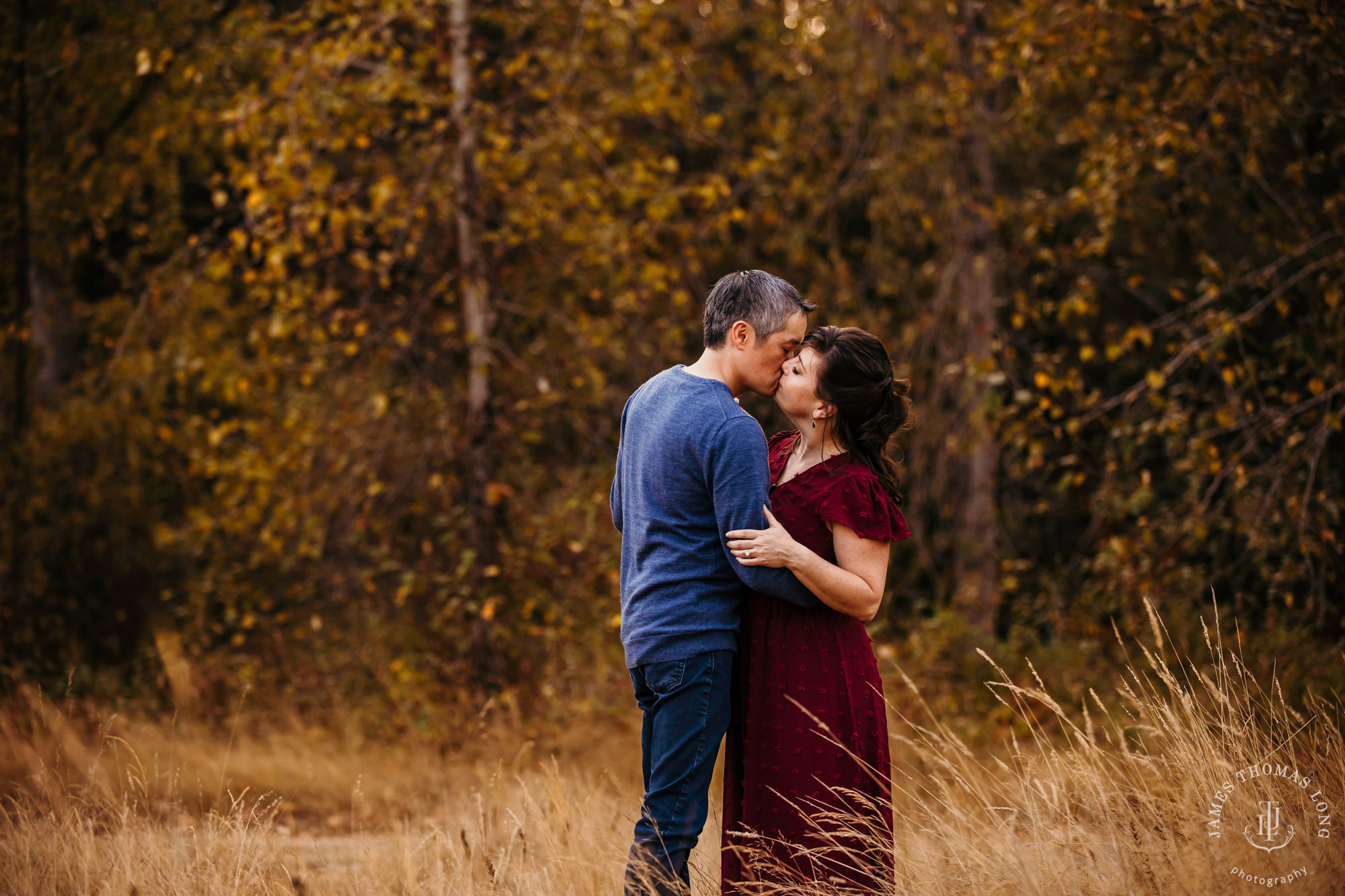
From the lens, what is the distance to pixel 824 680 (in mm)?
2395

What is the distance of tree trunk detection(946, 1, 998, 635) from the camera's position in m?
6.16

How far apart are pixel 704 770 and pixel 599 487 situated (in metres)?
2.93

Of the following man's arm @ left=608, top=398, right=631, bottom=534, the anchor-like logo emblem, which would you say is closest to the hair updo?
man's arm @ left=608, top=398, right=631, bottom=534

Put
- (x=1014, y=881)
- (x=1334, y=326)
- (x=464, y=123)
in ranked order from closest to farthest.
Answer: (x=1014, y=881) → (x=1334, y=326) → (x=464, y=123)

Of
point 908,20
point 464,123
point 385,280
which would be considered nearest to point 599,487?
point 385,280

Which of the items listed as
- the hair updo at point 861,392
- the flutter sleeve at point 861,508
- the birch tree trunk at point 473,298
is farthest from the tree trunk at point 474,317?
the flutter sleeve at point 861,508

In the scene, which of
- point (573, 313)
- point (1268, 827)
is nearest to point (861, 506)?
point (1268, 827)

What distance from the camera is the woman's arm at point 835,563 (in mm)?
2219

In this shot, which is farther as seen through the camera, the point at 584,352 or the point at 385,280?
the point at 584,352

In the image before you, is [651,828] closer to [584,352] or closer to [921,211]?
[584,352]

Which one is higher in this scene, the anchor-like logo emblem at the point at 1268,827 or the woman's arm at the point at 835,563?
the woman's arm at the point at 835,563

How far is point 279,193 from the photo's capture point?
4.50 meters

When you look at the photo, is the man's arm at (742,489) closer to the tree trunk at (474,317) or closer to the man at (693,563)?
the man at (693,563)

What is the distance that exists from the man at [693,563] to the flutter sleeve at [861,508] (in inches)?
7.8
